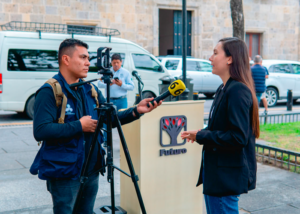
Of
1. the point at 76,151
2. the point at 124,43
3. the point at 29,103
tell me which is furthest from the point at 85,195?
the point at 124,43

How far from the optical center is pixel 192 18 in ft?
68.6

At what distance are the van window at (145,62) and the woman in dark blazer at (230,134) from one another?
9281 mm

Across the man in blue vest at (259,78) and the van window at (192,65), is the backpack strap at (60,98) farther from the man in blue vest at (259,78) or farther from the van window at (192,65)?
the van window at (192,65)

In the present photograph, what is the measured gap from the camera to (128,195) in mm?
3773

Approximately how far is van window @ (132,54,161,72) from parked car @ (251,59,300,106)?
4.75 metres

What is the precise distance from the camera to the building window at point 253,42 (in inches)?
902

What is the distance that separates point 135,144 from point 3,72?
25.2 feet

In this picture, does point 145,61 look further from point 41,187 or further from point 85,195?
point 85,195

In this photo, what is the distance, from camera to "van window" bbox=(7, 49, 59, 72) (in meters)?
10.2

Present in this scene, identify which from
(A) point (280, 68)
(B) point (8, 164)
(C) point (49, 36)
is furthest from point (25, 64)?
(A) point (280, 68)

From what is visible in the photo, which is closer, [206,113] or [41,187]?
[41,187]

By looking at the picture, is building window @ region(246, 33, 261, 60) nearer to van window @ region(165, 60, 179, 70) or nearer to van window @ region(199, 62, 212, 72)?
van window @ region(199, 62, 212, 72)

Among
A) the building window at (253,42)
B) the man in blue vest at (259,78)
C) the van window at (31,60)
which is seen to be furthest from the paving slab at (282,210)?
the building window at (253,42)

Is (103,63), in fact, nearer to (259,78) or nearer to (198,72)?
(259,78)
